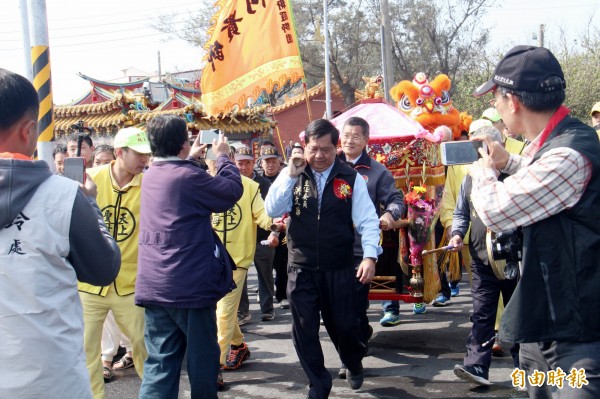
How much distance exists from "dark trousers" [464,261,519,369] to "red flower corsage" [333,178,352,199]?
3.83ft

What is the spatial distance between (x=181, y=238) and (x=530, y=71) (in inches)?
84.1

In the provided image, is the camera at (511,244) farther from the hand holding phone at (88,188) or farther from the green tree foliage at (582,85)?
the green tree foliage at (582,85)

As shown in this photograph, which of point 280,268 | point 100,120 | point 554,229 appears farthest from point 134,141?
point 100,120

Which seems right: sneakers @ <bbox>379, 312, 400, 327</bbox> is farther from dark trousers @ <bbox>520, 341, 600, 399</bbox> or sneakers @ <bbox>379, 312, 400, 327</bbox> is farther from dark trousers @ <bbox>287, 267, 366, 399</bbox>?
dark trousers @ <bbox>520, 341, 600, 399</bbox>

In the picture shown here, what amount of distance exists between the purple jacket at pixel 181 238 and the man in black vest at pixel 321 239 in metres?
0.75

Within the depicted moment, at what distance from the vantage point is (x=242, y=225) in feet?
18.8

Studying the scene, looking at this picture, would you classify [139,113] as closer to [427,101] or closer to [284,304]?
[284,304]

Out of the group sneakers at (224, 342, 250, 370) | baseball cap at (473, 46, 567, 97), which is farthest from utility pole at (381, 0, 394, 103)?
baseball cap at (473, 46, 567, 97)

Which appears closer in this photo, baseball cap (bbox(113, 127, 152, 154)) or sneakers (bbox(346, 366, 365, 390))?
baseball cap (bbox(113, 127, 152, 154))

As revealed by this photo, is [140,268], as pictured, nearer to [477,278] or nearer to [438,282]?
[477,278]

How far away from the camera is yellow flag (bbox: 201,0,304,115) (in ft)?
24.9

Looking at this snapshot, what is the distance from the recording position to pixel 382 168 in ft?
17.8

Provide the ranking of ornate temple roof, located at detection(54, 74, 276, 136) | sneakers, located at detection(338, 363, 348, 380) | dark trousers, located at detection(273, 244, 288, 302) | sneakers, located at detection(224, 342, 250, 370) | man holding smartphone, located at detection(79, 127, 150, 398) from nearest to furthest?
man holding smartphone, located at detection(79, 127, 150, 398)
sneakers, located at detection(338, 363, 348, 380)
sneakers, located at detection(224, 342, 250, 370)
dark trousers, located at detection(273, 244, 288, 302)
ornate temple roof, located at detection(54, 74, 276, 136)

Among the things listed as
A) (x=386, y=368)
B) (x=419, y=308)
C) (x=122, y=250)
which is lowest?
(x=386, y=368)
